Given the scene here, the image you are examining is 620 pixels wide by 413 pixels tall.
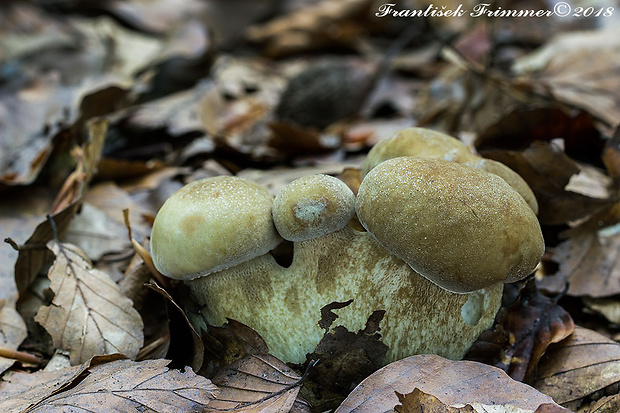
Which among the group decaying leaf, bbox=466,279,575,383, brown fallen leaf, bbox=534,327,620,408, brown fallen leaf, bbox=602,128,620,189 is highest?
brown fallen leaf, bbox=602,128,620,189

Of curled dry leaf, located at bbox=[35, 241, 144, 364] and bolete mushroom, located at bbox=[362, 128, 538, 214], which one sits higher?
bolete mushroom, located at bbox=[362, 128, 538, 214]

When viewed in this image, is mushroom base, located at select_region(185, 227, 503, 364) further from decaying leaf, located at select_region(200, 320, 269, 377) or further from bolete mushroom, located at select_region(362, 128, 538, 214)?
bolete mushroom, located at select_region(362, 128, 538, 214)

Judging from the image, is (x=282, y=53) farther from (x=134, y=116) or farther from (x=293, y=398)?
(x=293, y=398)

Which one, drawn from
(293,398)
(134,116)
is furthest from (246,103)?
(293,398)

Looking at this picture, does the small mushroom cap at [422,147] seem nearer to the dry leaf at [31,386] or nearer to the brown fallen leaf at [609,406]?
the brown fallen leaf at [609,406]

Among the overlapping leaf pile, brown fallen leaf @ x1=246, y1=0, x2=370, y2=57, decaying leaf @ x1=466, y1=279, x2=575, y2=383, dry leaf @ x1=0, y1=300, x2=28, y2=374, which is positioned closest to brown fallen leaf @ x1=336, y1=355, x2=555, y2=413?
the overlapping leaf pile

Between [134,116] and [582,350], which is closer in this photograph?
[582,350]

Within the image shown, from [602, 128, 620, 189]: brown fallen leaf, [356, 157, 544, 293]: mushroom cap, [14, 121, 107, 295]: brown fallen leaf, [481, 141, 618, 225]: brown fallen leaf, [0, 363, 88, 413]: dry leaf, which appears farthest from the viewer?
[602, 128, 620, 189]: brown fallen leaf
